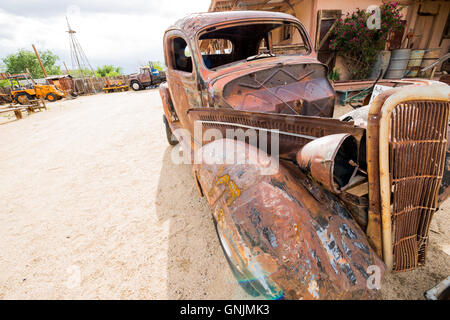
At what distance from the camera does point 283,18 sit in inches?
93.4

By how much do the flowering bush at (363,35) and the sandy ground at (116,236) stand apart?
19.6ft

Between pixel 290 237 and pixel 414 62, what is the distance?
8.86 m

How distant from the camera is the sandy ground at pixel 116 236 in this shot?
1.59 m

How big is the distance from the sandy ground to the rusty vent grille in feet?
1.90

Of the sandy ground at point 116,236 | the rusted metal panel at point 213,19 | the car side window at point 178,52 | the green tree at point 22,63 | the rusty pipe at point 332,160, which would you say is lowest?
the sandy ground at point 116,236

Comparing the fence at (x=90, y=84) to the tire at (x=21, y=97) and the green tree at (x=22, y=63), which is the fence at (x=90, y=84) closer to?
the tire at (x=21, y=97)

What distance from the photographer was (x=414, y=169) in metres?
0.99

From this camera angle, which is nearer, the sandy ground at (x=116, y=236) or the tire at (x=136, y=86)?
the sandy ground at (x=116, y=236)

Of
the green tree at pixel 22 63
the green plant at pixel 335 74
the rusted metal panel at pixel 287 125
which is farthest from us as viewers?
the green tree at pixel 22 63

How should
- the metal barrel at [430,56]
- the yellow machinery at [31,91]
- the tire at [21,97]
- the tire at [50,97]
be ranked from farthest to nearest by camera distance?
1. the tire at [50,97]
2. the yellow machinery at [31,91]
3. the tire at [21,97]
4. the metal barrel at [430,56]

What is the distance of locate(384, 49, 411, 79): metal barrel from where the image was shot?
620cm

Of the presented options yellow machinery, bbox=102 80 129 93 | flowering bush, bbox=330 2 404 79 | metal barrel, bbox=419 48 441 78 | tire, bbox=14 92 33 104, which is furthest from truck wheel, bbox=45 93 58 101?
metal barrel, bbox=419 48 441 78

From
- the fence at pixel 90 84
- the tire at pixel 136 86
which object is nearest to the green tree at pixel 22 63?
the fence at pixel 90 84

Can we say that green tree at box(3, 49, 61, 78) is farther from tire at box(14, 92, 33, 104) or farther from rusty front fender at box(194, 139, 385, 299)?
rusty front fender at box(194, 139, 385, 299)
